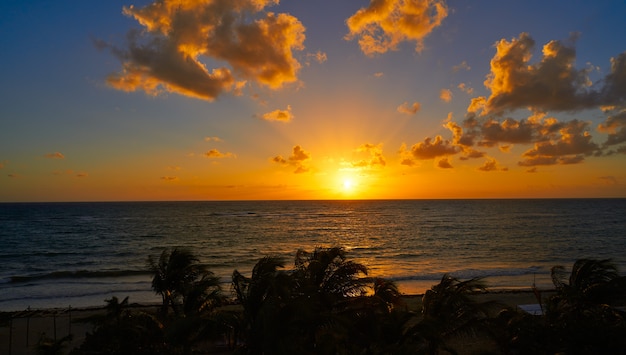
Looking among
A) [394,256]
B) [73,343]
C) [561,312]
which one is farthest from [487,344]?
[394,256]

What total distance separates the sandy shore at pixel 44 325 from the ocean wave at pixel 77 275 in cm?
1363

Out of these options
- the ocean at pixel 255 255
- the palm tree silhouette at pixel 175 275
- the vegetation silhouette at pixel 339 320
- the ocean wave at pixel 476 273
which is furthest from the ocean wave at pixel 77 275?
the vegetation silhouette at pixel 339 320

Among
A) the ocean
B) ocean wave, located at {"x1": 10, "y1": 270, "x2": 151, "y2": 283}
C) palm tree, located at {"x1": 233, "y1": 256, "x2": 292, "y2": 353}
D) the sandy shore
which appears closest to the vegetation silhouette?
palm tree, located at {"x1": 233, "y1": 256, "x2": 292, "y2": 353}

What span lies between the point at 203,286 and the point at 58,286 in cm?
2631

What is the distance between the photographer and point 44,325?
1970 cm

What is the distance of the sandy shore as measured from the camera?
16719mm

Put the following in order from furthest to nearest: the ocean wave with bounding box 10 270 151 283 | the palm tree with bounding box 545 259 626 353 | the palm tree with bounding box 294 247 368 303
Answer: the ocean wave with bounding box 10 270 151 283 → the palm tree with bounding box 294 247 368 303 → the palm tree with bounding box 545 259 626 353

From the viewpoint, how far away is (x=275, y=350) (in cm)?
777

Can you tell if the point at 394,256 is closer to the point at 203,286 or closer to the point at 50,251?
the point at 203,286

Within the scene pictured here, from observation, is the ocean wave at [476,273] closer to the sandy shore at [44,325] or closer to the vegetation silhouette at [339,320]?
the sandy shore at [44,325]

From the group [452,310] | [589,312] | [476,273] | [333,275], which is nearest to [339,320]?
[333,275]

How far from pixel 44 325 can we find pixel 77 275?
57.9 ft

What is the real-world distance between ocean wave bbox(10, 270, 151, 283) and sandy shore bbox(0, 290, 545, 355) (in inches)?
537

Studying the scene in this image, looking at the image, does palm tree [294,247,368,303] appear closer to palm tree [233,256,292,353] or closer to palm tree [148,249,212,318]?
palm tree [233,256,292,353]
